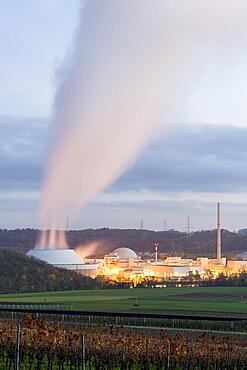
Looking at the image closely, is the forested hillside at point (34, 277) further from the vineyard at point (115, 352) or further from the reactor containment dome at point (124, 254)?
the vineyard at point (115, 352)

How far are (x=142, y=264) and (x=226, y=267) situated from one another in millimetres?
14879

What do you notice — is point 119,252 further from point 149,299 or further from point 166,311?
point 166,311

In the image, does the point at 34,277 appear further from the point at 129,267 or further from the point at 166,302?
the point at 129,267

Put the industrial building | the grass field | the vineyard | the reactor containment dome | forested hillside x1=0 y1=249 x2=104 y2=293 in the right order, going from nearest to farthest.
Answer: the vineyard
the grass field
forested hillside x1=0 y1=249 x2=104 y2=293
the industrial building
the reactor containment dome

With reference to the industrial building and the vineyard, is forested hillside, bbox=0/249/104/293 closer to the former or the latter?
the industrial building

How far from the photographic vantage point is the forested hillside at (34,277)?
91500 millimetres

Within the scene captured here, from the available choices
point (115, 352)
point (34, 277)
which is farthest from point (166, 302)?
point (115, 352)

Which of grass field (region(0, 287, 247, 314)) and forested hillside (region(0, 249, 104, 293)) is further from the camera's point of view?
forested hillside (region(0, 249, 104, 293))

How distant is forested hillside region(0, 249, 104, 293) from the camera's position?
91500mm

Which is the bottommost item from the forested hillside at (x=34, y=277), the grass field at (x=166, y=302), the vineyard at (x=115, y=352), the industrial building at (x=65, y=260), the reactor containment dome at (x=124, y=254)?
the vineyard at (x=115, y=352)

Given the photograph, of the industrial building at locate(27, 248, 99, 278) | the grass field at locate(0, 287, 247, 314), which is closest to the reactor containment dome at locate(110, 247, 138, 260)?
the industrial building at locate(27, 248, 99, 278)

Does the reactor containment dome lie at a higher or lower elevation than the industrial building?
higher

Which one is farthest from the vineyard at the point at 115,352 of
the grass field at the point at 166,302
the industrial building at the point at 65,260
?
the industrial building at the point at 65,260

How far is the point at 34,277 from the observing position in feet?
313
